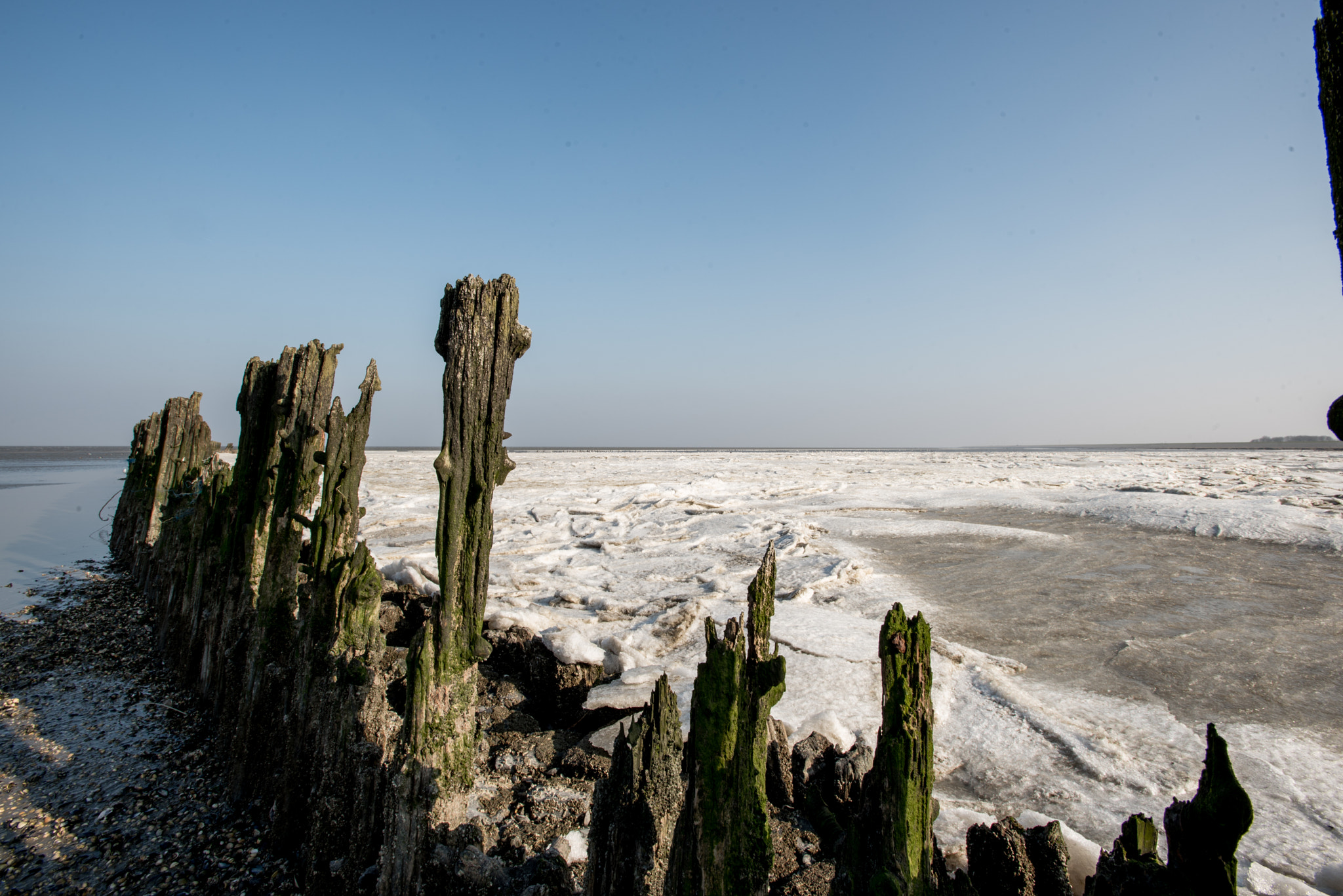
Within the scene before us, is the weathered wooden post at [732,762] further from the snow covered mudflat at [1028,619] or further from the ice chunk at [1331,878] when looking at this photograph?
the ice chunk at [1331,878]

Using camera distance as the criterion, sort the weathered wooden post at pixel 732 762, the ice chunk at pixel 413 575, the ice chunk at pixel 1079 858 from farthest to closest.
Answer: the ice chunk at pixel 413 575
the ice chunk at pixel 1079 858
the weathered wooden post at pixel 732 762

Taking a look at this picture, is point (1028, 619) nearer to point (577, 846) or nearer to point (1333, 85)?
point (577, 846)

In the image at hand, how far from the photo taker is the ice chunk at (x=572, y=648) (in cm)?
444


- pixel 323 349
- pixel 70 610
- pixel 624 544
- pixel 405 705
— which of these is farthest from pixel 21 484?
pixel 405 705

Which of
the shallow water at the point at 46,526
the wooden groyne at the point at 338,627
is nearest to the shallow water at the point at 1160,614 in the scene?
the wooden groyne at the point at 338,627

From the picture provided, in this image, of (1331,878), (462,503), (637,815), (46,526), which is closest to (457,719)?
(462,503)

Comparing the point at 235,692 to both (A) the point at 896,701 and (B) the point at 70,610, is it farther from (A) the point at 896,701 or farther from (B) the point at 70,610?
(B) the point at 70,610

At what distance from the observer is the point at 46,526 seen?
15078 mm

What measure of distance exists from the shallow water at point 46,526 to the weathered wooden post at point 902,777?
10.3 metres

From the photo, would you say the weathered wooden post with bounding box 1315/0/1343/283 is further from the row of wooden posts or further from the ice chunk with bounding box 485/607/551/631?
the ice chunk with bounding box 485/607/551/631

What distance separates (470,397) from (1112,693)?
4551mm

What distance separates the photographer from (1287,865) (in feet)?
8.53

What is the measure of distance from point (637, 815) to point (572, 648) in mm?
2615

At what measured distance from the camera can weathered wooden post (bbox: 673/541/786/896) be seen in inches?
69.9
